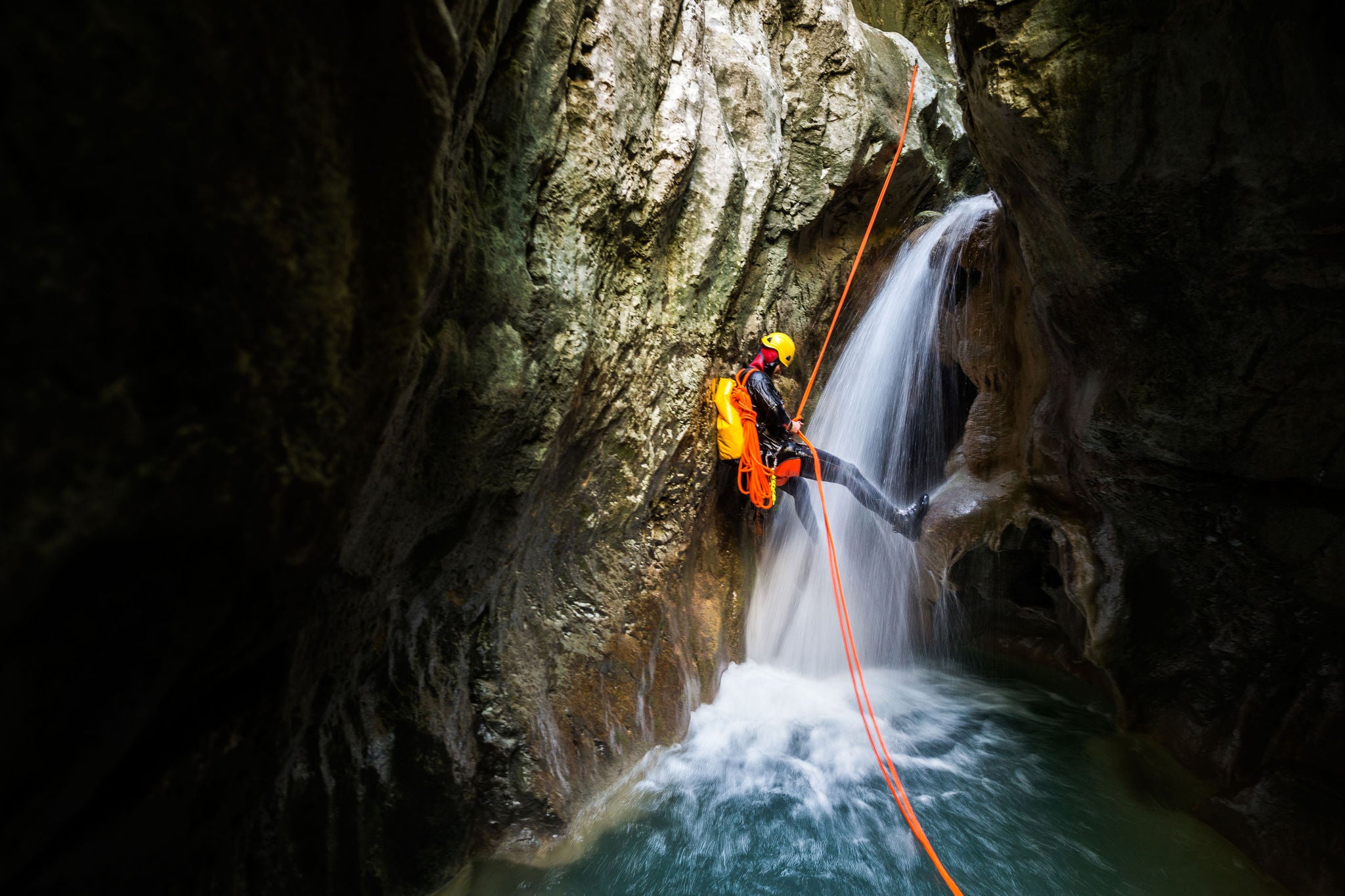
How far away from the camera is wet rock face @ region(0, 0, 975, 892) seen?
1.13m

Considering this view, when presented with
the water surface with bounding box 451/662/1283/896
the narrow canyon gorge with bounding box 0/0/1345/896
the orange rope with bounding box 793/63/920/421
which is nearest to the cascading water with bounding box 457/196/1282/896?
the water surface with bounding box 451/662/1283/896

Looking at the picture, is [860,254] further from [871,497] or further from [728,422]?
[728,422]

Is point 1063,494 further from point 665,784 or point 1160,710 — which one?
point 665,784

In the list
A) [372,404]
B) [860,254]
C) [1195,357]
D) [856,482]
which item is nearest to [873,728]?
[856,482]

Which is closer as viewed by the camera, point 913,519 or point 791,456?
point 791,456

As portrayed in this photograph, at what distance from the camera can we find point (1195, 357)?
3529mm

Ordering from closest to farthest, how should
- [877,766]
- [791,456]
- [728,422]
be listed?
1. [728,422]
2. [877,766]
3. [791,456]

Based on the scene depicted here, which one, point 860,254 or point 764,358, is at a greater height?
point 860,254

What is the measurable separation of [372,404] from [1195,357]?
13.2 feet

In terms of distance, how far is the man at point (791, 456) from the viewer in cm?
500

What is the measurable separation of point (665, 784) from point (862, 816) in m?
1.34

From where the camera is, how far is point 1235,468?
3631 mm

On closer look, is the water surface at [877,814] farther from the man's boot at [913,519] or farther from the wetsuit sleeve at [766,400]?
the wetsuit sleeve at [766,400]

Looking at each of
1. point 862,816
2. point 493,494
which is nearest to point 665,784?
point 862,816
